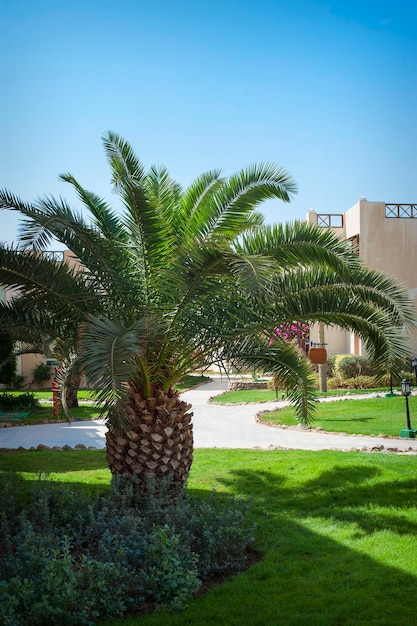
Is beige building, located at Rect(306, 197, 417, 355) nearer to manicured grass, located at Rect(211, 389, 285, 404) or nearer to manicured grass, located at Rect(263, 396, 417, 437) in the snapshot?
manicured grass, located at Rect(211, 389, 285, 404)

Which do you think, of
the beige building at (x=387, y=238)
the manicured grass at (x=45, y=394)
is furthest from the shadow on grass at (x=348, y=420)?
the beige building at (x=387, y=238)

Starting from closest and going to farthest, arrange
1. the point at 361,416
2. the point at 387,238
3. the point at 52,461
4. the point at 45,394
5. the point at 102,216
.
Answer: the point at 102,216, the point at 52,461, the point at 361,416, the point at 387,238, the point at 45,394

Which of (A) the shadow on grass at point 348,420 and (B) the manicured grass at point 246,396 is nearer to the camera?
(A) the shadow on grass at point 348,420

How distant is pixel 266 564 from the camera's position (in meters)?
6.12

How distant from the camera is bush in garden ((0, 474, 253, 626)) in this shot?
4.64m

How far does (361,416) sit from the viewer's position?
1652 cm

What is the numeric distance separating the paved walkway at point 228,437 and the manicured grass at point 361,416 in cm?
57

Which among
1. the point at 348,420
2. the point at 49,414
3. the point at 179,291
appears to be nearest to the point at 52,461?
the point at 179,291

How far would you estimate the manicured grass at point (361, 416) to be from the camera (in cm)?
1480

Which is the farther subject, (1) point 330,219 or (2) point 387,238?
(1) point 330,219

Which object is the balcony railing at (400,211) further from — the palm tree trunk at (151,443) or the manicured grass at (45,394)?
the palm tree trunk at (151,443)

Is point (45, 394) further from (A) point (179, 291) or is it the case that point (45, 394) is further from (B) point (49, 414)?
(A) point (179, 291)

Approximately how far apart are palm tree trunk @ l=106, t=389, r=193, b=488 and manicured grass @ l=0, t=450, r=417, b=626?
115cm

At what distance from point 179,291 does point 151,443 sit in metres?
2.03
